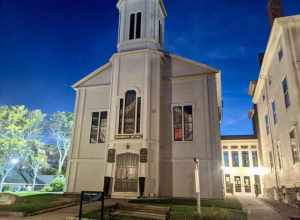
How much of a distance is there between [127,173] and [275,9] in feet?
49.6

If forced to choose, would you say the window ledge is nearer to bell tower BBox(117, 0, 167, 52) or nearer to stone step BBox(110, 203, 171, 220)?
stone step BBox(110, 203, 171, 220)

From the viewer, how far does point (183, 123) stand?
51.6ft

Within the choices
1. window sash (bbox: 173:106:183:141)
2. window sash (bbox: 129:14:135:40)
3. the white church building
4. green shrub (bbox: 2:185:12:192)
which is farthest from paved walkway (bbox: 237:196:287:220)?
green shrub (bbox: 2:185:12:192)

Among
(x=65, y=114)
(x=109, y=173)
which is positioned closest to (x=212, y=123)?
(x=109, y=173)

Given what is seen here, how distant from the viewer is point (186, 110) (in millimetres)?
15961

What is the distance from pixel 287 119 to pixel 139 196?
375 inches

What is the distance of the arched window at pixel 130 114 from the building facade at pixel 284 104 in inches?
346

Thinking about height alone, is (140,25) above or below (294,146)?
above

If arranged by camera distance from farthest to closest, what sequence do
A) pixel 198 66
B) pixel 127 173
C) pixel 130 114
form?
pixel 198 66 < pixel 130 114 < pixel 127 173

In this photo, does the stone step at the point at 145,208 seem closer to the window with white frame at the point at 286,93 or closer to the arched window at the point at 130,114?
the arched window at the point at 130,114

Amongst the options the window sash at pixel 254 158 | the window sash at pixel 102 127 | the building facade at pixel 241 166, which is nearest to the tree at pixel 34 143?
the window sash at pixel 102 127

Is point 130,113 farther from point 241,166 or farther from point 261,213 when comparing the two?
point 241,166

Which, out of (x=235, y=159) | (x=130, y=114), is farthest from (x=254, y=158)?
(x=130, y=114)

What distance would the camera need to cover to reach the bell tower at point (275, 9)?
1633cm
